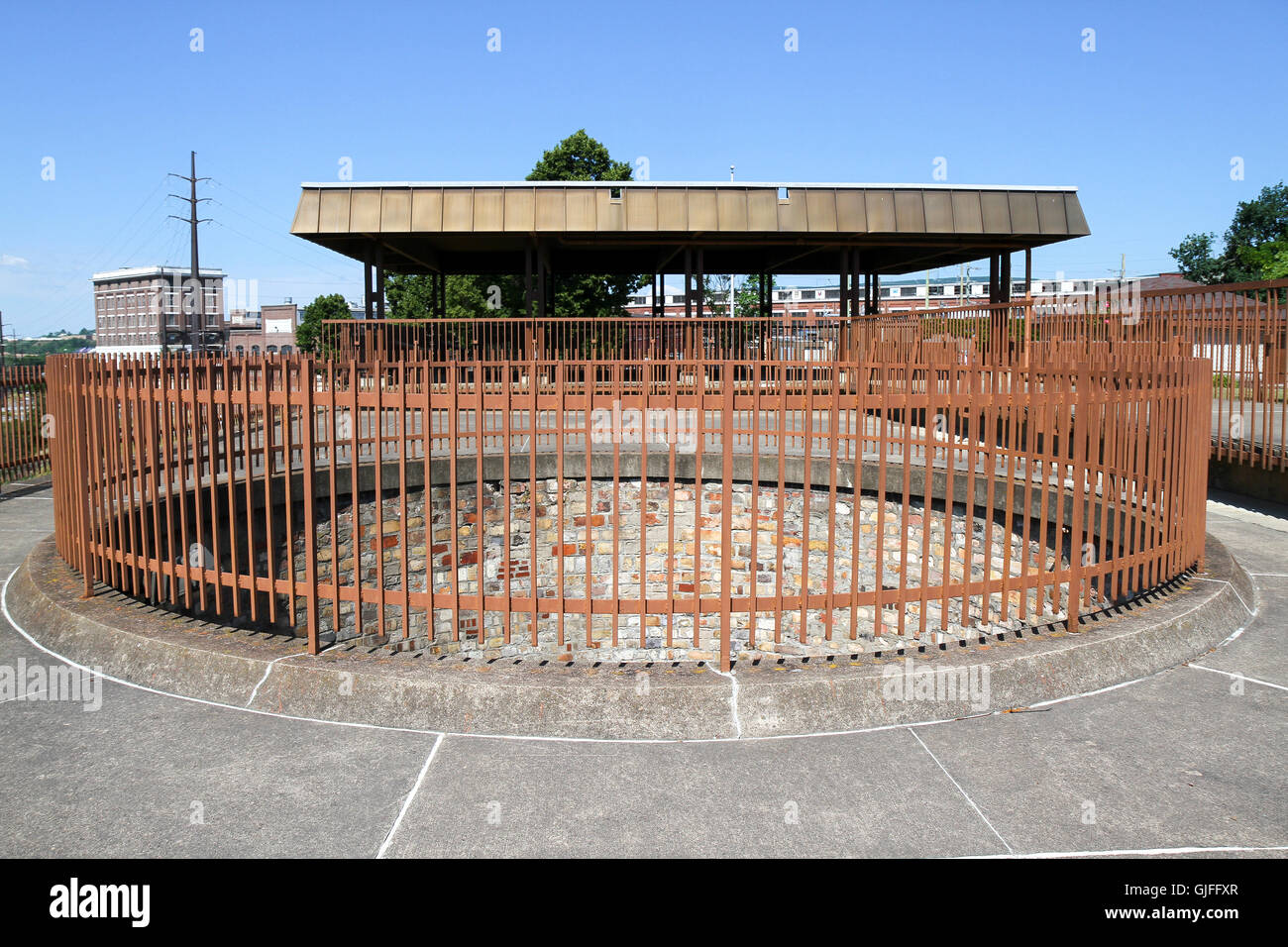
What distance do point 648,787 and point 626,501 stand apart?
7.02m

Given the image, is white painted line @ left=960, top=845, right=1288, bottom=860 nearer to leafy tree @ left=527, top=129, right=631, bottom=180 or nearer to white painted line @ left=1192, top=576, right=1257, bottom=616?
white painted line @ left=1192, top=576, right=1257, bottom=616

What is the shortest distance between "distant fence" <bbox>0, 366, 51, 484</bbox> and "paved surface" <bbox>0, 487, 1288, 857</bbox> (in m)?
10.0

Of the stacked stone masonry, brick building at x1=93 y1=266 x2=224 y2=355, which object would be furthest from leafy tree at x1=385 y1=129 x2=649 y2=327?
brick building at x1=93 y1=266 x2=224 y2=355

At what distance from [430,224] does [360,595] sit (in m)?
14.9

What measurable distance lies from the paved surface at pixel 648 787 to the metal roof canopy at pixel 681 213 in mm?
15300

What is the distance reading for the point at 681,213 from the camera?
18.4m

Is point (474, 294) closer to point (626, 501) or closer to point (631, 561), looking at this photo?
point (626, 501)

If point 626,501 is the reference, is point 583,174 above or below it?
above

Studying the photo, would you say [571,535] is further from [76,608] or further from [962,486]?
[76,608]

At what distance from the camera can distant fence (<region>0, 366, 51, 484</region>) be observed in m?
12.3

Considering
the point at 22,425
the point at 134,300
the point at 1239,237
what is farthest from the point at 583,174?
the point at 134,300

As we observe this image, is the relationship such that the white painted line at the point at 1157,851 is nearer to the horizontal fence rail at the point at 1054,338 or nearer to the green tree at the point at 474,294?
the horizontal fence rail at the point at 1054,338

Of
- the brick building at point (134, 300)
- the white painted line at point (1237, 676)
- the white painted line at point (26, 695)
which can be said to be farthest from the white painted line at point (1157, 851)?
the brick building at point (134, 300)
